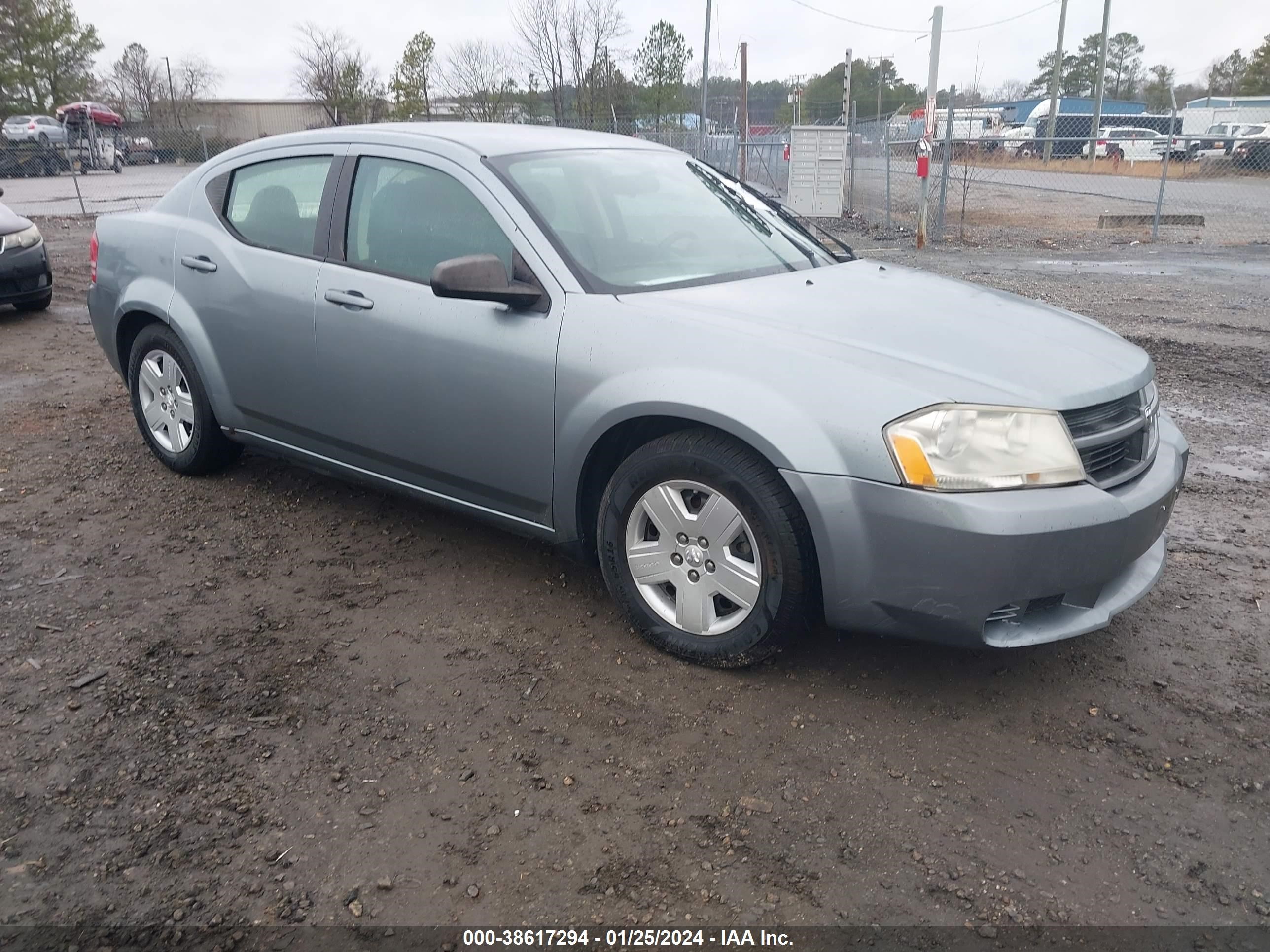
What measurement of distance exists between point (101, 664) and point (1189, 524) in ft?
14.3

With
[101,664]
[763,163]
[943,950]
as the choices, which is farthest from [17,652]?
[763,163]

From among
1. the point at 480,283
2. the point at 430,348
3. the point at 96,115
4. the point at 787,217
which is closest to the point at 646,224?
the point at 480,283

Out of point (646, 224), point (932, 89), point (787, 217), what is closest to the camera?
point (646, 224)

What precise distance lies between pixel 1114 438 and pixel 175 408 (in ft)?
13.6

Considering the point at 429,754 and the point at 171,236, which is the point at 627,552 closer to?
the point at 429,754

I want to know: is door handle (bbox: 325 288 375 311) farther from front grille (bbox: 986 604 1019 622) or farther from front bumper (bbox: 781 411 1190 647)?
front grille (bbox: 986 604 1019 622)

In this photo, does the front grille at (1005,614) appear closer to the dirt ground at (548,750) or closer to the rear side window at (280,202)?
the dirt ground at (548,750)

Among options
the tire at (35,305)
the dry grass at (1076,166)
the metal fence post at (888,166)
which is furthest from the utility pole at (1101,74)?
the tire at (35,305)

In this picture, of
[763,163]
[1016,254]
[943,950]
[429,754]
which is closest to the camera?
[943,950]

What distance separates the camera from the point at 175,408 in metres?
5.04

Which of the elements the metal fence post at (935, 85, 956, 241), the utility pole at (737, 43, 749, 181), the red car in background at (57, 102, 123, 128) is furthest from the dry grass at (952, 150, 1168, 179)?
the red car in background at (57, 102, 123, 128)

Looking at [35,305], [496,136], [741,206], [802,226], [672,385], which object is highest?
[496,136]

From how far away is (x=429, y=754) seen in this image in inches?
116

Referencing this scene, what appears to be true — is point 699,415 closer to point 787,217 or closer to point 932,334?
point 932,334
